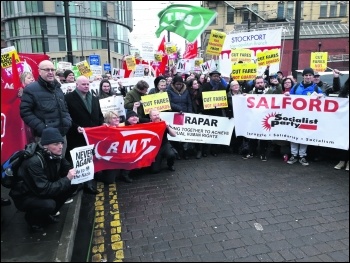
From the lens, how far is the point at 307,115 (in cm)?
654

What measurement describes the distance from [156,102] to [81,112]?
1.87 m

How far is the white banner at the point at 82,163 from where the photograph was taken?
14.0 feet

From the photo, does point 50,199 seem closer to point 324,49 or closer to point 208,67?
point 208,67

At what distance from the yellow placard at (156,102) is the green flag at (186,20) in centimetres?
135

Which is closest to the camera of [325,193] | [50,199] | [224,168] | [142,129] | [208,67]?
[50,199]

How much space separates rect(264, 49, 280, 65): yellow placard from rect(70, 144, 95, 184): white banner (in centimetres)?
684

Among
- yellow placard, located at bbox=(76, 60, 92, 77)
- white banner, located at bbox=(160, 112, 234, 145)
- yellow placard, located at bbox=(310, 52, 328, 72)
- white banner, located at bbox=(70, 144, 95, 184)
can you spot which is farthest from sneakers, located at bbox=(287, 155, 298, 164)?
yellow placard, located at bbox=(76, 60, 92, 77)

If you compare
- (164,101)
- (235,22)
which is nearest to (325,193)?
(164,101)

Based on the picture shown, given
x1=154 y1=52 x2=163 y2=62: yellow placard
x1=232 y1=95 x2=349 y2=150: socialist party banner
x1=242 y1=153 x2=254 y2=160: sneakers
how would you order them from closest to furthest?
x1=232 y1=95 x2=349 y2=150: socialist party banner < x1=242 y1=153 x2=254 y2=160: sneakers < x1=154 y1=52 x2=163 y2=62: yellow placard

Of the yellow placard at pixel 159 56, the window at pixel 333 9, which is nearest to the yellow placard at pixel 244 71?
the yellow placard at pixel 159 56

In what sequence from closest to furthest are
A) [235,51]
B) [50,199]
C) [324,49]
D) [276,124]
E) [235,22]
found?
[50,199]
[276,124]
[235,51]
[324,49]
[235,22]

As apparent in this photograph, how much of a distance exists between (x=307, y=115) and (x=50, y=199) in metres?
5.14

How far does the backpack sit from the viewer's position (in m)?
3.56

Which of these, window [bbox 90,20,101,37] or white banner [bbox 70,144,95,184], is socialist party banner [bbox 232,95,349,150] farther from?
window [bbox 90,20,101,37]
